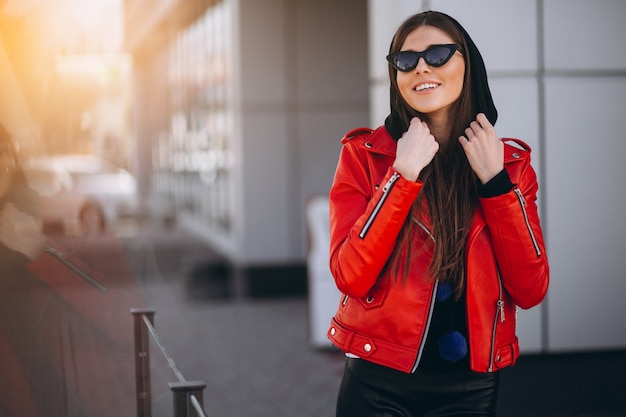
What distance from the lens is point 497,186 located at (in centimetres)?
234

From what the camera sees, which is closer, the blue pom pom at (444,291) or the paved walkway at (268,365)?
the blue pom pom at (444,291)

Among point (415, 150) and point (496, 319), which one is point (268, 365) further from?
point (415, 150)

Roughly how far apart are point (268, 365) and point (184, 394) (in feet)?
16.2

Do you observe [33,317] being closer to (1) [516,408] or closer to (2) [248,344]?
(1) [516,408]

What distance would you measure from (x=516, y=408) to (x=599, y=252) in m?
1.09

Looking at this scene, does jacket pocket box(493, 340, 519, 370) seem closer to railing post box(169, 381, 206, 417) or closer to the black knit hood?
the black knit hood

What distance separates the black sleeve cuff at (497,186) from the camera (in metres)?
2.34

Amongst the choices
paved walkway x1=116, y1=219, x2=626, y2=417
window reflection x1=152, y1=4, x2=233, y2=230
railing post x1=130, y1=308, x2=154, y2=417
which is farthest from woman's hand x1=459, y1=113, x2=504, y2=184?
window reflection x1=152, y1=4, x2=233, y2=230

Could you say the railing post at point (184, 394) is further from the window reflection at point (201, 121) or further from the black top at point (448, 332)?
the window reflection at point (201, 121)

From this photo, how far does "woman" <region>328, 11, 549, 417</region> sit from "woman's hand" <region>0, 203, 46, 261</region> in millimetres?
1793

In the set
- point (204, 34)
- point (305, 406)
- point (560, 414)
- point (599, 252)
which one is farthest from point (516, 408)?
point (204, 34)

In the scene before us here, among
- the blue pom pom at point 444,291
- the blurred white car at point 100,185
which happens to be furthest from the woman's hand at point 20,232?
the blurred white car at point 100,185

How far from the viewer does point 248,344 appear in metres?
8.93

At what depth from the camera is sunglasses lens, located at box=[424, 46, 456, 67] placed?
7.82ft
